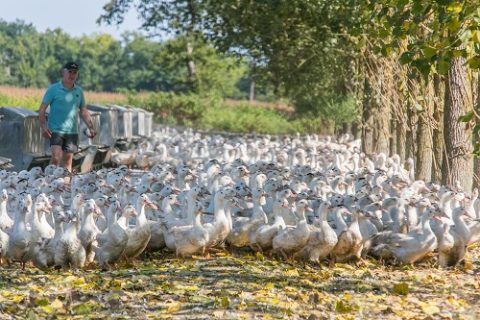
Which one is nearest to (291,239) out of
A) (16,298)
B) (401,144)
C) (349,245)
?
(349,245)

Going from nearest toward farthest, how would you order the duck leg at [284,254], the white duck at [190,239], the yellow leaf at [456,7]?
the yellow leaf at [456,7], the white duck at [190,239], the duck leg at [284,254]

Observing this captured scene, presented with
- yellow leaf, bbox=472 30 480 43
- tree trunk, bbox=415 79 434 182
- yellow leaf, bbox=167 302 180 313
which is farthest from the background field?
yellow leaf, bbox=472 30 480 43

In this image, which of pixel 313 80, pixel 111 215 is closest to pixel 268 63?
pixel 313 80

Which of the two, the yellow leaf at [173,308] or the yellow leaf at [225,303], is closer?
the yellow leaf at [173,308]

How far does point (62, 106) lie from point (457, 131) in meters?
6.47

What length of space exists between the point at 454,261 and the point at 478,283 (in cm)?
107

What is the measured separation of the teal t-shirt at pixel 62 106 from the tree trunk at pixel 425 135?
6.25 m

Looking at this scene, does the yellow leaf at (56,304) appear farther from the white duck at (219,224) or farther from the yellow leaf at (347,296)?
the white duck at (219,224)

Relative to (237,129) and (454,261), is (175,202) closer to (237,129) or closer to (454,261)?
(454,261)

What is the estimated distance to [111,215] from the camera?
→ 11.8 meters

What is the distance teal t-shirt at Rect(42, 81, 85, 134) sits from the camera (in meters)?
15.7

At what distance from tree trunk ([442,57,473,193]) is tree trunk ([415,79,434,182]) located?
1.24 meters

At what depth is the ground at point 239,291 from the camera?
349 inches

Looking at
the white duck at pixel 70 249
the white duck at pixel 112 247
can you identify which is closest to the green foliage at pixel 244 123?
the white duck at pixel 112 247
